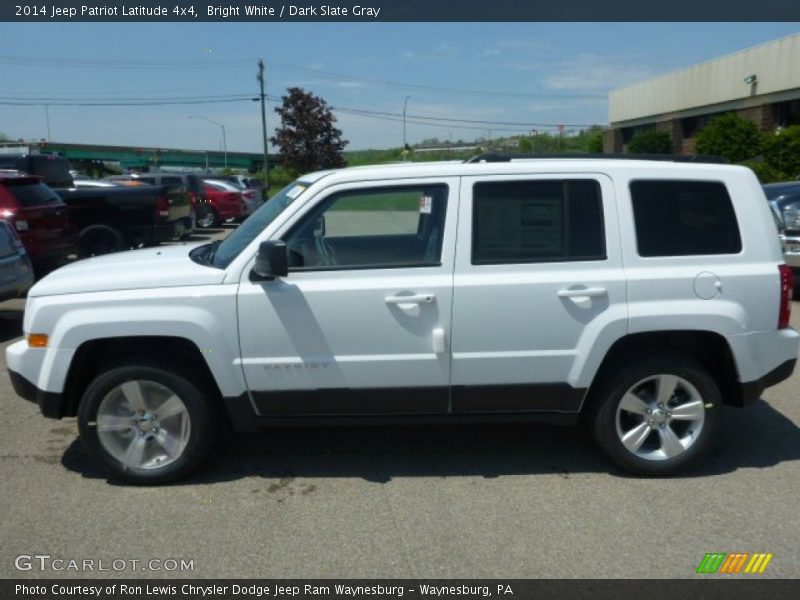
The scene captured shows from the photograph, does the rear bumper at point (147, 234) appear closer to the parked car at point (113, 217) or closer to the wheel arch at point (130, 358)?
the parked car at point (113, 217)

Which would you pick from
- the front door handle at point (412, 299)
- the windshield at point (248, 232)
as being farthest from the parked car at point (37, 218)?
the front door handle at point (412, 299)

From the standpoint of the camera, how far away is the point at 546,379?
432cm

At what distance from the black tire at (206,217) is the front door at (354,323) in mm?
18288

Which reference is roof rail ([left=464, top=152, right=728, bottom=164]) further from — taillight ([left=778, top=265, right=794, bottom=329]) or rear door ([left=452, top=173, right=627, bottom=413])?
taillight ([left=778, top=265, right=794, bottom=329])

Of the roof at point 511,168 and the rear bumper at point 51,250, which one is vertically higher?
the roof at point 511,168

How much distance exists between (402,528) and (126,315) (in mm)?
1941

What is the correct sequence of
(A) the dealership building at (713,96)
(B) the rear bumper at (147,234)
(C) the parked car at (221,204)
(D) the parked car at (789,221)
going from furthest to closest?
(A) the dealership building at (713,96) < (C) the parked car at (221,204) < (B) the rear bumper at (147,234) < (D) the parked car at (789,221)

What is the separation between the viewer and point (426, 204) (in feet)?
14.5

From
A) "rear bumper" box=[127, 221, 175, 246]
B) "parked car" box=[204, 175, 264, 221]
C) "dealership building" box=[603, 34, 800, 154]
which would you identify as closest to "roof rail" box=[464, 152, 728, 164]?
"rear bumper" box=[127, 221, 175, 246]

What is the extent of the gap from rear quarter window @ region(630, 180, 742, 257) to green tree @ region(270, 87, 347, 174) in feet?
132

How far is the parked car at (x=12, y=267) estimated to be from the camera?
852 centimetres

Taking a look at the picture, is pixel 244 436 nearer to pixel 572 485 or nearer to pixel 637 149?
pixel 572 485

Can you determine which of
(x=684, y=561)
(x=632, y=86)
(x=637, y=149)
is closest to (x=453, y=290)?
(x=684, y=561)

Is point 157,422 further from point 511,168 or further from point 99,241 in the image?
point 99,241
